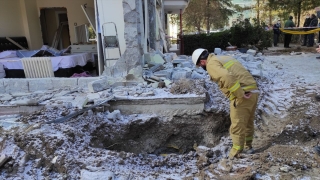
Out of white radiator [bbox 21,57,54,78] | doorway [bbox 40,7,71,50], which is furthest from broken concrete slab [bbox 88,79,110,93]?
doorway [bbox 40,7,71,50]

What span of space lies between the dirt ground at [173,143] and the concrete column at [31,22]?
618 centimetres

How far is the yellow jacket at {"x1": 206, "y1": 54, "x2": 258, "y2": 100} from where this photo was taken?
312cm

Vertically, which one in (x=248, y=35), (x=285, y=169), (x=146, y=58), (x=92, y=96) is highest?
(x=248, y=35)

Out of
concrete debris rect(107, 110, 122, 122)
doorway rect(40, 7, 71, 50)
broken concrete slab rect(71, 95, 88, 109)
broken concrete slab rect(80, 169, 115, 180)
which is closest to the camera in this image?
broken concrete slab rect(80, 169, 115, 180)

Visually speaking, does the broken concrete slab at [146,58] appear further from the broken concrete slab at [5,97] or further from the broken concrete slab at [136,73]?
the broken concrete slab at [5,97]

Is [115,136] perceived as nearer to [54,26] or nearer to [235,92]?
[235,92]

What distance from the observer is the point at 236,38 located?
520 inches

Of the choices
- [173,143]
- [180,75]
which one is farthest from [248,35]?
[173,143]

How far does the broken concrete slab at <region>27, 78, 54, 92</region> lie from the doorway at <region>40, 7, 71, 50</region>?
4.73 meters

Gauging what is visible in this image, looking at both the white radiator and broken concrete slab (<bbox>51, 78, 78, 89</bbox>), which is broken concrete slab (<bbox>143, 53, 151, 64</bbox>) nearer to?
broken concrete slab (<bbox>51, 78, 78, 89</bbox>)

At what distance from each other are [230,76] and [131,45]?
133 inches

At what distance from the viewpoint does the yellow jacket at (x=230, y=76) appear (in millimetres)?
3125

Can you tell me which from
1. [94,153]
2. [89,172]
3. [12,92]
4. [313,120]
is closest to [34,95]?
[12,92]

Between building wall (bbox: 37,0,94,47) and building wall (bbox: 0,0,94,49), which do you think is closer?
building wall (bbox: 0,0,94,49)
